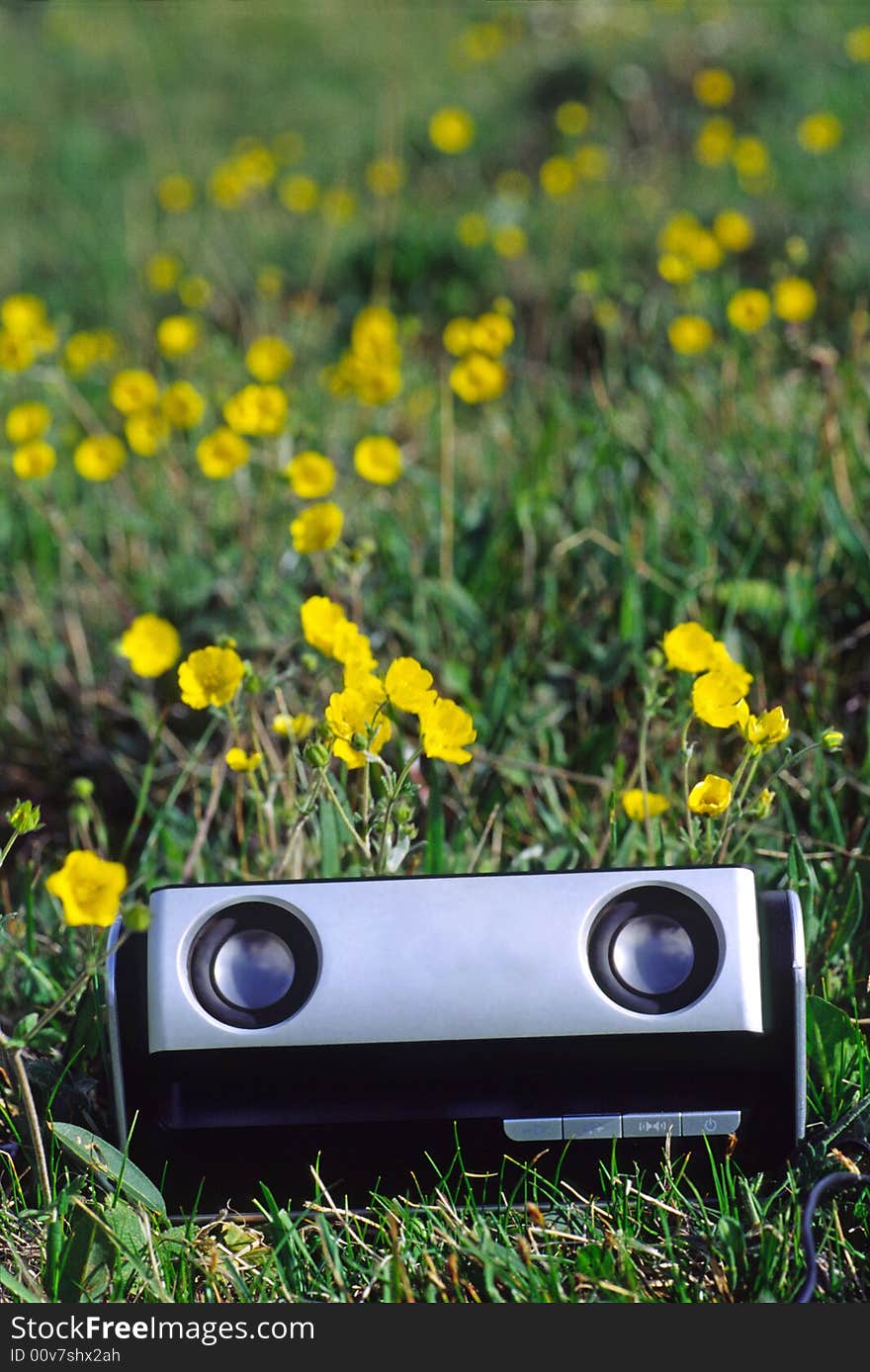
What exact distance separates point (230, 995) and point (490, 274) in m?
2.77

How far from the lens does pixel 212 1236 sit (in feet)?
3.91

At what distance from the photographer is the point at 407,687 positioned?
1.22 m

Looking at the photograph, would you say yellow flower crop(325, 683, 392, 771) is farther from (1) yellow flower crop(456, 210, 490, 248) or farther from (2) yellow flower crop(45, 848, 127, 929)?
(1) yellow flower crop(456, 210, 490, 248)

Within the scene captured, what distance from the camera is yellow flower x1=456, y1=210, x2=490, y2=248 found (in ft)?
11.0

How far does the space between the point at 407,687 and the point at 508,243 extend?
90.3 inches

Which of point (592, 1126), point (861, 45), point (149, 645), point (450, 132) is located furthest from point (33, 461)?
point (861, 45)

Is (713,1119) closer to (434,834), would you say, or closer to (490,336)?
(434,834)

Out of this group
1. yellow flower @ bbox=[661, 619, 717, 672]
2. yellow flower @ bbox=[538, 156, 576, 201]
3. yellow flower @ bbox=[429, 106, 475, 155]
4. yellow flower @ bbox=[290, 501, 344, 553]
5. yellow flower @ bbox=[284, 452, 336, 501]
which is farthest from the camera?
yellow flower @ bbox=[429, 106, 475, 155]

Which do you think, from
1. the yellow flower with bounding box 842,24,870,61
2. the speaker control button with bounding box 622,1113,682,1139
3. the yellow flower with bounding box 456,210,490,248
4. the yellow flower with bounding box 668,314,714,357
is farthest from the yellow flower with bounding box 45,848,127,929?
the yellow flower with bounding box 842,24,870,61

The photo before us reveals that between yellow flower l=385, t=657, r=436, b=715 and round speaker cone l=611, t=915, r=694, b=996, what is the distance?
0.30 m

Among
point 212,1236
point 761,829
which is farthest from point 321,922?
point 761,829

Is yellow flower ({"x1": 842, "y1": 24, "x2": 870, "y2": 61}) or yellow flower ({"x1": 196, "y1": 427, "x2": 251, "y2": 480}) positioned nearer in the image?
yellow flower ({"x1": 196, "y1": 427, "x2": 251, "y2": 480})

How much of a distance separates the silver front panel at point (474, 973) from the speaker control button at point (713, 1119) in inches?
4.0

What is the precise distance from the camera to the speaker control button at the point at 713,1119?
1.08 m
